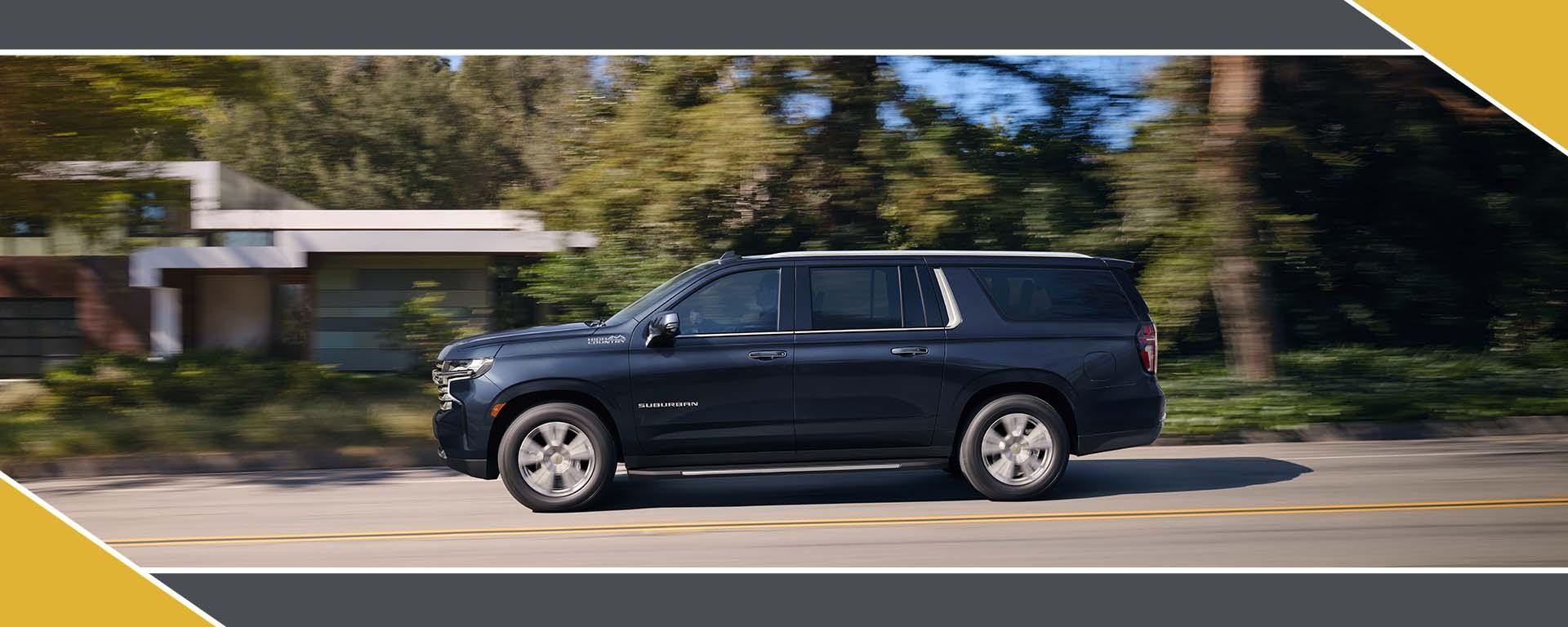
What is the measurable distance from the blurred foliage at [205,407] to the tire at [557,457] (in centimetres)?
401

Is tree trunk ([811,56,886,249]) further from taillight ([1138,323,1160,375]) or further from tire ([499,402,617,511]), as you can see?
tire ([499,402,617,511])

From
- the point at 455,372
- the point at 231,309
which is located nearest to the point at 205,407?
the point at 455,372

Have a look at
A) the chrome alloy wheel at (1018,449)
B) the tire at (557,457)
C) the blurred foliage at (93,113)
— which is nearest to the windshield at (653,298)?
the tire at (557,457)

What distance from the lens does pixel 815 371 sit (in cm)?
821

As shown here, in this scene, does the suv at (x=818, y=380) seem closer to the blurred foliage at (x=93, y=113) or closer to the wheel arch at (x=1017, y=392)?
the wheel arch at (x=1017, y=392)

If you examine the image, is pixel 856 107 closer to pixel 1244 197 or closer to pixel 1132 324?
pixel 1244 197

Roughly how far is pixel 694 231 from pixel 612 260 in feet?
3.48

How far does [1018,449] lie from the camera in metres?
8.53

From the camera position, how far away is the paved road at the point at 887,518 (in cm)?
700

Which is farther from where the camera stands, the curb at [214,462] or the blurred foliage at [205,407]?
the blurred foliage at [205,407]

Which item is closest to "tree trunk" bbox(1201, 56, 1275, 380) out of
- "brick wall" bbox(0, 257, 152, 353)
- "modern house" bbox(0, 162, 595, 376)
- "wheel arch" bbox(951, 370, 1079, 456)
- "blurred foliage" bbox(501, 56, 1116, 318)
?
"blurred foliage" bbox(501, 56, 1116, 318)

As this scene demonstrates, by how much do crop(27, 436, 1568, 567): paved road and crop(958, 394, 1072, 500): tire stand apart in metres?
0.20

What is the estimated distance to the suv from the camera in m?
8.19

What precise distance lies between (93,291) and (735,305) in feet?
69.6
